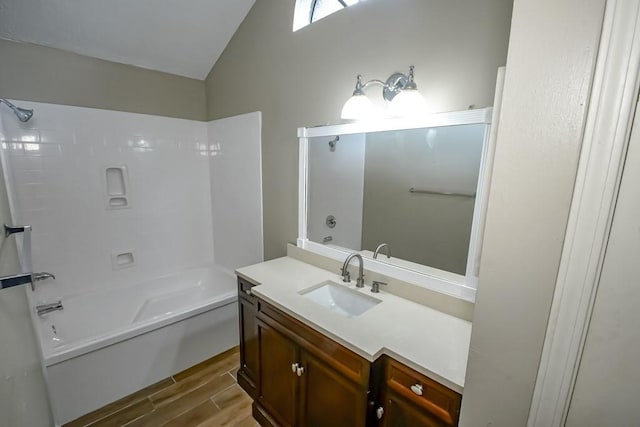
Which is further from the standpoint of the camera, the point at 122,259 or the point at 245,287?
the point at 122,259

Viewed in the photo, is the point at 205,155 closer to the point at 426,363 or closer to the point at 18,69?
the point at 18,69

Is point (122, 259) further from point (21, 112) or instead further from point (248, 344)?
point (248, 344)

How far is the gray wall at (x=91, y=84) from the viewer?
1942 millimetres

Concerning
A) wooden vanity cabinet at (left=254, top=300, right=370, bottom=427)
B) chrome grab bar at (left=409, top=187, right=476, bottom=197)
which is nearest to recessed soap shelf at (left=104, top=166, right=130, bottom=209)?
wooden vanity cabinet at (left=254, top=300, right=370, bottom=427)

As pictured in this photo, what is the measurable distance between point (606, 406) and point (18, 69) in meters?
3.40

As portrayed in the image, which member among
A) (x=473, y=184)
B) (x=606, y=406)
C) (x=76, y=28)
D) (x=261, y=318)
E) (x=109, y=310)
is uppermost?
(x=76, y=28)

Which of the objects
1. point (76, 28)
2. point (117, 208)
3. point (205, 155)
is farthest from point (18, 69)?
point (205, 155)

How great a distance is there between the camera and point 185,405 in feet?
5.98

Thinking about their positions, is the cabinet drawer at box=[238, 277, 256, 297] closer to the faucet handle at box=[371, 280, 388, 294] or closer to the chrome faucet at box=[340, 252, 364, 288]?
the chrome faucet at box=[340, 252, 364, 288]

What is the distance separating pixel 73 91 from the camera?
7.08ft

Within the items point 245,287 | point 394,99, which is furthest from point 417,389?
point 394,99

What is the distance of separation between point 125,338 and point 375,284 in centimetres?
171

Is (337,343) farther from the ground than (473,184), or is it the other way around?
(473,184)

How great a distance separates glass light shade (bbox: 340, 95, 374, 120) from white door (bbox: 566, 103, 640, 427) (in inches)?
43.7
